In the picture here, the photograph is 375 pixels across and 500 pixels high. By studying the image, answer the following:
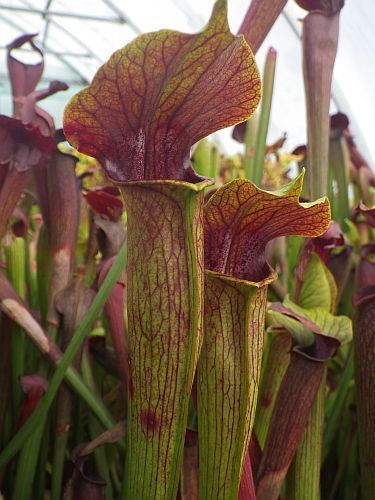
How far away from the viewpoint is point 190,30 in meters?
7.33

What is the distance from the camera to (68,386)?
0.78m

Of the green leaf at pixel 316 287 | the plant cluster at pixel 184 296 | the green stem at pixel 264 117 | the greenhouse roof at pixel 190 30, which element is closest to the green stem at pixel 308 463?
the plant cluster at pixel 184 296

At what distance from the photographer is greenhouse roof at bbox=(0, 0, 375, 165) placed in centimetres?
517

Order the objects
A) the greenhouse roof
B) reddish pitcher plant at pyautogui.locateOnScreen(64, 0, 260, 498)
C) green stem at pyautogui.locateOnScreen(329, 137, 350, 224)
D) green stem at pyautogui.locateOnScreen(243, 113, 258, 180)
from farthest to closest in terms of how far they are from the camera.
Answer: the greenhouse roof < green stem at pyautogui.locateOnScreen(329, 137, 350, 224) < green stem at pyautogui.locateOnScreen(243, 113, 258, 180) < reddish pitcher plant at pyautogui.locateOnScreen(64, 0, 260, 498)

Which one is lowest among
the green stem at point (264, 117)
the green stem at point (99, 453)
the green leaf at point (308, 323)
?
the green stem at point (99, 453)

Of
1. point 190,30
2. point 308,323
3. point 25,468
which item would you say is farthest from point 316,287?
point 190,30

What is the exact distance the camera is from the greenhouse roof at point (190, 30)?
17.0ft

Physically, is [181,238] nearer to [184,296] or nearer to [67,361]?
[184,296]

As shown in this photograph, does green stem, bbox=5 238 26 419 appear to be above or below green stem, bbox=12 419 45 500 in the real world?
above

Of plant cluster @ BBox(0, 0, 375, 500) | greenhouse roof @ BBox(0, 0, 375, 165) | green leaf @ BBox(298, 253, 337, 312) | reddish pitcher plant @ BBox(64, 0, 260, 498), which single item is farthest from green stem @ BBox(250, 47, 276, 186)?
reddish pitcher plant @ BBox(64, 0, 260, 498)

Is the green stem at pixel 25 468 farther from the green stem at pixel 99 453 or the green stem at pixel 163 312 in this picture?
the green stem at pixel 163 312

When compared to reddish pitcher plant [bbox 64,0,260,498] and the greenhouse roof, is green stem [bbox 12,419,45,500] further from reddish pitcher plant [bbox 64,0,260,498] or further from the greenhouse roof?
the greenhouse roof

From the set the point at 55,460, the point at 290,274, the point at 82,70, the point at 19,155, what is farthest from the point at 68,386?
the point at 82,70

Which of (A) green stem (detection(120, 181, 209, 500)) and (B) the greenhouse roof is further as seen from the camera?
(B) the greenhouse roof
